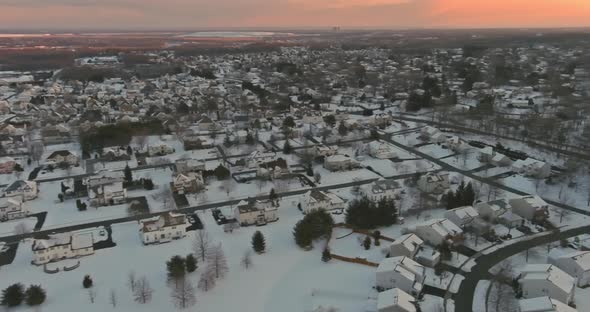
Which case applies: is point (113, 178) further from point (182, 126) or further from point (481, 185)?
point (481, 185)

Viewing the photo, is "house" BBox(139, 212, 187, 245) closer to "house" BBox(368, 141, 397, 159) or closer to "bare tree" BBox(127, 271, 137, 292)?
"bare tree" BBox(127, 271, 137, 292)

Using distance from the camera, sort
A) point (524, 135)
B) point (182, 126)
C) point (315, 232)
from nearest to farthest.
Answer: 1. point (315, 232)
2. point (524, 135)
3. point (182, 126)

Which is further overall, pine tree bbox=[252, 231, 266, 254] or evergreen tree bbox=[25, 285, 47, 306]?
pine tree bbox=[252, 231, 266, 254]

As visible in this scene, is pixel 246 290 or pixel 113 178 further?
pixel 113 178

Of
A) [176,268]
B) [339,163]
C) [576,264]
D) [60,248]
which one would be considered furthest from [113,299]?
[339,163]

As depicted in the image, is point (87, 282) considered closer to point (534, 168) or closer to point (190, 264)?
point (190, 264)

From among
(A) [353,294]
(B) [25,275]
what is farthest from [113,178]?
(A) [353,294]

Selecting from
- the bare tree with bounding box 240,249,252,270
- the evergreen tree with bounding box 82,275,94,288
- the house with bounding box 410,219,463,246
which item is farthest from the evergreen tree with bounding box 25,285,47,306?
the house with bounding box 410,219,463,246
